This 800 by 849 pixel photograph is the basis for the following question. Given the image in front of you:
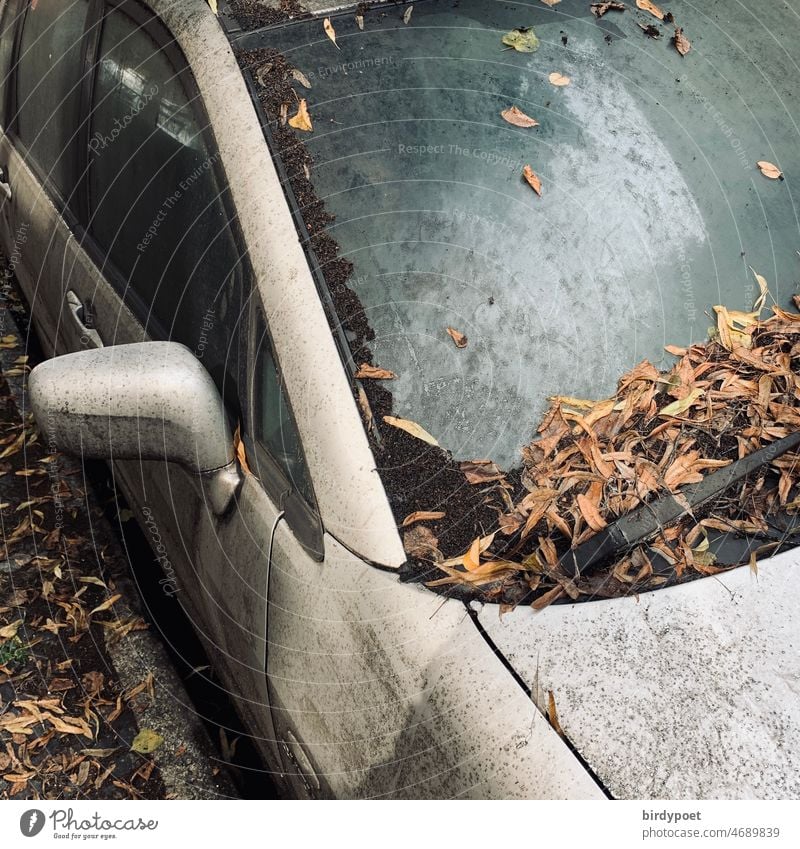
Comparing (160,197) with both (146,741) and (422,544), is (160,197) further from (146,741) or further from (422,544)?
(146,741)

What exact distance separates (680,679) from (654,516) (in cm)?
32

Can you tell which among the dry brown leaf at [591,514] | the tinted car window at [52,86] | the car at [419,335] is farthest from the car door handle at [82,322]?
the dry brown leaf at [591,514]

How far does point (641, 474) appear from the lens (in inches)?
68.5

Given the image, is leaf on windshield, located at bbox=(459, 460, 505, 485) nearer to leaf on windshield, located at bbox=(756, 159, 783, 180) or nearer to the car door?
leaf on windshield, located at bbox=(756, 159, 783, 180)

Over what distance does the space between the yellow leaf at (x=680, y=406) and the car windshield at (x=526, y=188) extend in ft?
0.43

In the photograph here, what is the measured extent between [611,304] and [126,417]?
104cm

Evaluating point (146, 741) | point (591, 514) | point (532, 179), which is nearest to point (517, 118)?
point (532, 179)

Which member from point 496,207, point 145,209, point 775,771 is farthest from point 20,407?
point 775,771

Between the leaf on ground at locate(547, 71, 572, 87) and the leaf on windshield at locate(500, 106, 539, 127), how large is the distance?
5.1 inches

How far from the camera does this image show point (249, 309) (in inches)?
76.4

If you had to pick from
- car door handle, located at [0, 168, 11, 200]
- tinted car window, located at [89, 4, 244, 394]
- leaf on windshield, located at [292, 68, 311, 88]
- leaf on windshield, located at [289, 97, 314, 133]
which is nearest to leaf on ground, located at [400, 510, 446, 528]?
tinted car window, located at [89, 4, 244, 394]

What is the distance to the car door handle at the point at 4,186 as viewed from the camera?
3.50 m

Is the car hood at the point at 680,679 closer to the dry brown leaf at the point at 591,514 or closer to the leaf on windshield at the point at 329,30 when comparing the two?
the dry brown leaf at the point at 591,514
